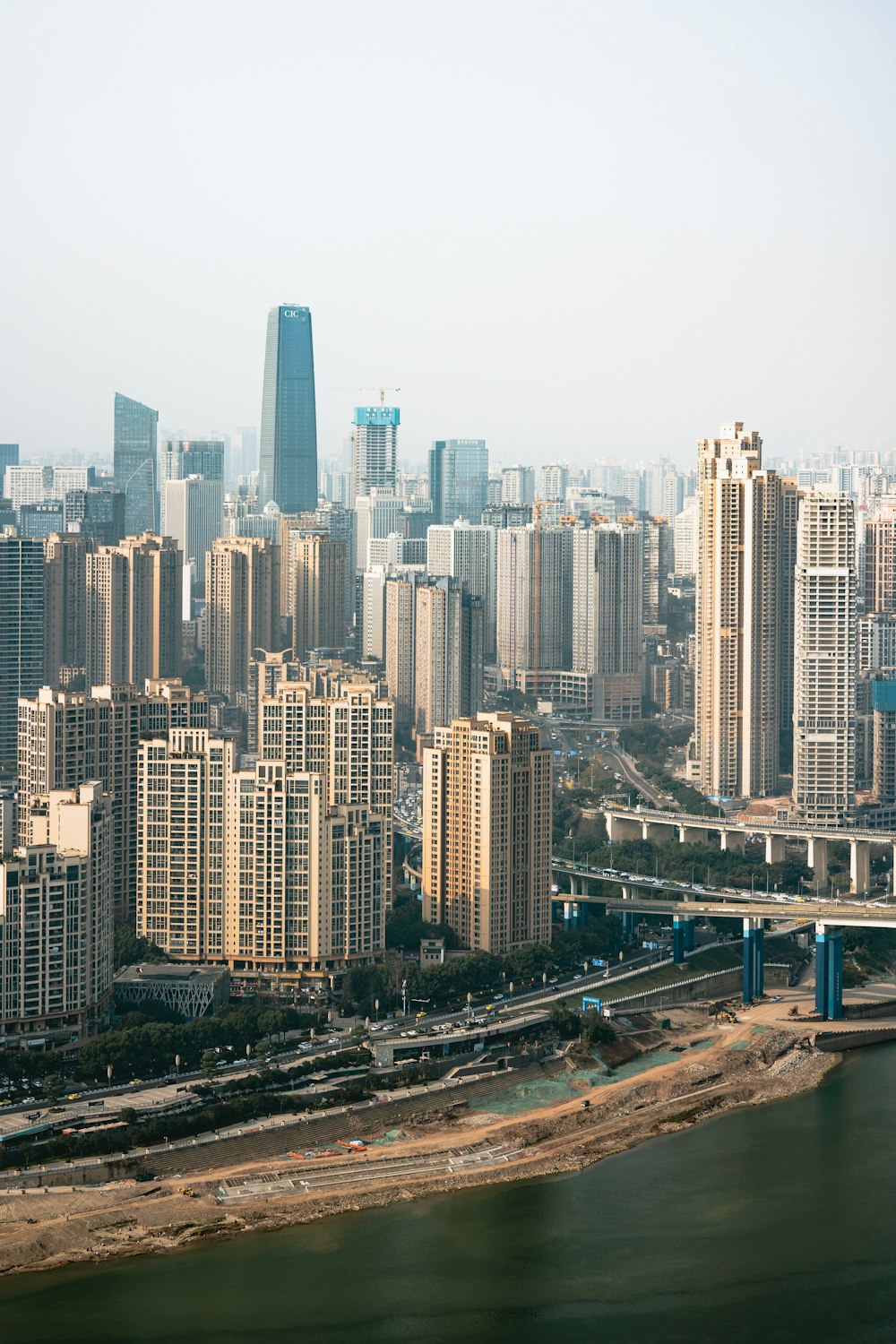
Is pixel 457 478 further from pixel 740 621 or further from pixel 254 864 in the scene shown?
pixel 254 864

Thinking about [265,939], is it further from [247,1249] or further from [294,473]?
[294,473]

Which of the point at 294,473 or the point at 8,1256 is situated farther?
the point at 294,473

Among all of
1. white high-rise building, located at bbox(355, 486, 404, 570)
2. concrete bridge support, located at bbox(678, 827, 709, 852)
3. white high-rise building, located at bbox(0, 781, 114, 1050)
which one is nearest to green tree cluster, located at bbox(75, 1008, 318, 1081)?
white high-rise building, located at bbox(0, 781, 114, 1050)

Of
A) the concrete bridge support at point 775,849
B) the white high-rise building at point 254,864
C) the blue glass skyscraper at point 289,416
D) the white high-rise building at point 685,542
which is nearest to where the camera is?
the white high-rise building at point 254,864

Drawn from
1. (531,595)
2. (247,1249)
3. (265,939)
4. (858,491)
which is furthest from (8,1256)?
(858,491)

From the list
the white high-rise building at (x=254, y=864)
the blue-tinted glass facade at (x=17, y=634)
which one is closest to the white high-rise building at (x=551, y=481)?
the blue-tinted glass facade at (x=17, y=634)

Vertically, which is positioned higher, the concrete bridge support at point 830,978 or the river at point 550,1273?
the concrete bridge support at point 830,978

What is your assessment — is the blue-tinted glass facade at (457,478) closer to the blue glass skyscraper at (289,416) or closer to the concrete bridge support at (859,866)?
the blue glass skyscraper at (289,416)
